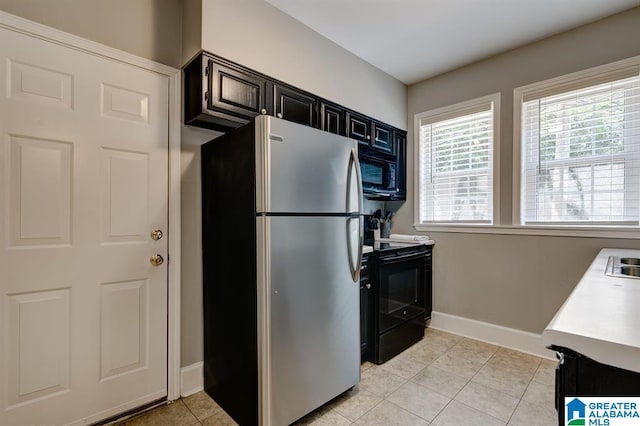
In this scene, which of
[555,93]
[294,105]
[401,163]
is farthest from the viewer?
[401,163]

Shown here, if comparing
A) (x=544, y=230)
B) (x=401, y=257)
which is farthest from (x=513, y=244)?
(x=401, y=257)

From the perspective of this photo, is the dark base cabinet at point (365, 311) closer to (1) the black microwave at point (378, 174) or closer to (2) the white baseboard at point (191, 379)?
(1) the black microwave at point (378, 174)

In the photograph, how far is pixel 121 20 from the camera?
182 cm

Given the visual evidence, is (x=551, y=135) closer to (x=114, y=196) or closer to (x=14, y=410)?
(x=114, y=196)

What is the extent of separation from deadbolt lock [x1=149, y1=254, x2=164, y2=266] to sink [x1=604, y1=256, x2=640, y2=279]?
2.35m

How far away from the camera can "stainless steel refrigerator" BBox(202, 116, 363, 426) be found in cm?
155

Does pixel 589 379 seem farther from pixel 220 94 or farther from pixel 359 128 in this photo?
pixel 359 128

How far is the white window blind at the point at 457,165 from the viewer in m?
2.95

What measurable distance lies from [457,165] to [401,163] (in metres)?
0.58

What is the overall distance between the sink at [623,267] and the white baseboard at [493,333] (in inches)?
37.5

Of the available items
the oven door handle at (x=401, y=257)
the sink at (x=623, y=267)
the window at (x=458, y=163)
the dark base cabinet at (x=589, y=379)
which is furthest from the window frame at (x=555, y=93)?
the dark base cabinet at (x=589, y=379)

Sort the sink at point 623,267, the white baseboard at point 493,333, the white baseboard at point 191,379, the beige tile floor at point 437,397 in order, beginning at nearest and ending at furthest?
1. the sink at point 623,267
2. the beige tile floor at point 437,397
3. the white baseboard at point 191,379
4. the white baseboard at point 493,333

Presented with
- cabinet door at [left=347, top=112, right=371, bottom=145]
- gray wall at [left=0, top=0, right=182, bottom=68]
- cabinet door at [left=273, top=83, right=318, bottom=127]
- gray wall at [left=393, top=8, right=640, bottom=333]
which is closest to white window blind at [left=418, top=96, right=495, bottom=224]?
gray wall at [left=393, top=8, right=640, bottom=333]

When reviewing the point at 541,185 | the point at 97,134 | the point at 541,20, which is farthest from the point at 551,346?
the point at 541,20
